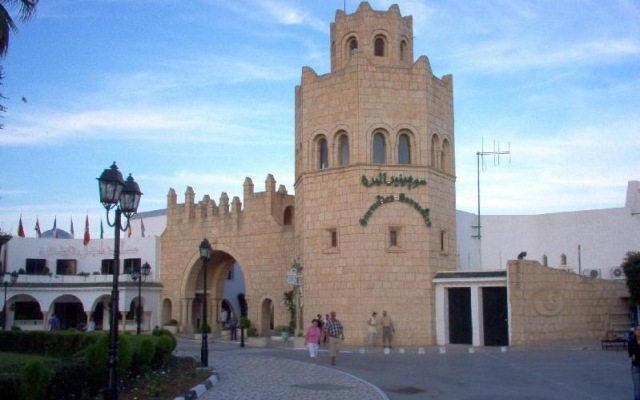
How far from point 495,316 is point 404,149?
7036 millimetres

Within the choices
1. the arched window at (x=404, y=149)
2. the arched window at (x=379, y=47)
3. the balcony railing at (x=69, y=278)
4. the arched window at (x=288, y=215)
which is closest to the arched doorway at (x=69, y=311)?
the balcony railing at (x=69, y=278)

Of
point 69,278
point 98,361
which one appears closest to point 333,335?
point 98,361

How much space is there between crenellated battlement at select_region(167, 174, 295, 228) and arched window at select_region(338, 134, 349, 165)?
8.23m

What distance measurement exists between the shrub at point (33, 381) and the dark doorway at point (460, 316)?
1902 cm

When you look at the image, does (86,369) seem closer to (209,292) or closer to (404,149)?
(404,149)

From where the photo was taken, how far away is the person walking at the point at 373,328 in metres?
A: 24.9

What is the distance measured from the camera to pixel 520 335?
79.7ft

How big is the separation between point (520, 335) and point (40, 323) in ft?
94.8

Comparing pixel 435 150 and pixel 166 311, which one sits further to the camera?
pixel 166 311

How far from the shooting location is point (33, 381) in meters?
9.30

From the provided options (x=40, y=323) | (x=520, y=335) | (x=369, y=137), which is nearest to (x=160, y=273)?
(x=40, y=323)

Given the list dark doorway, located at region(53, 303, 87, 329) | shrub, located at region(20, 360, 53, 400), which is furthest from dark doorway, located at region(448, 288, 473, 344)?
dark doorway, located at region(53, 303, 87, 329)

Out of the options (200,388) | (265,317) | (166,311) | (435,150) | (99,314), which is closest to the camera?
(200,388)

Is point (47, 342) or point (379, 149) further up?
point (379, 149)
